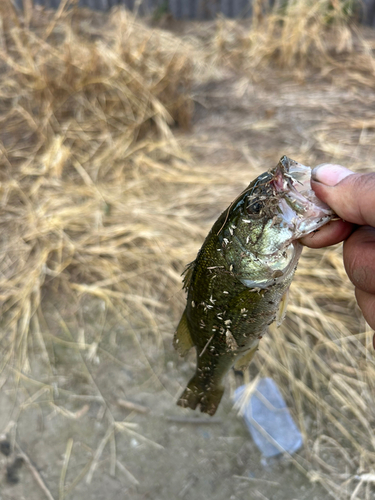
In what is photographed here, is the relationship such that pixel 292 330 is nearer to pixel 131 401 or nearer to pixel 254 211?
pixel 131 401

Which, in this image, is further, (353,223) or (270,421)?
(270,421)

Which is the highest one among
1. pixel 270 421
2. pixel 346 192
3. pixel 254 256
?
pixel 346 192

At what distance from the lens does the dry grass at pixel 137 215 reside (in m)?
2.41

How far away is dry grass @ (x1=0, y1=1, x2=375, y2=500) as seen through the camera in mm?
2408

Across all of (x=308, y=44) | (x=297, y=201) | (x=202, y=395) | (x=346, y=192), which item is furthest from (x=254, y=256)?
(x=308, y=44)

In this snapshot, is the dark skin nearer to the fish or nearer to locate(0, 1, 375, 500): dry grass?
the fish

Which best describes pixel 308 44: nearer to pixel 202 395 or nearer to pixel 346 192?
pixel 346 192

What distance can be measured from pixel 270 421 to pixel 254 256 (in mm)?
1505

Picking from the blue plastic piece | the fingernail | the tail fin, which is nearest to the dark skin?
the fingernail

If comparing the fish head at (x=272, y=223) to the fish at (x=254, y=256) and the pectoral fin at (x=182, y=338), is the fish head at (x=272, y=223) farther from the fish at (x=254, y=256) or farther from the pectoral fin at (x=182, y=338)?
the pectoral fin at (x=182, y=338)

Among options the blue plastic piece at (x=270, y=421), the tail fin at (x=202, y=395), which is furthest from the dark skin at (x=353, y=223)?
the blue plastic piece at (x=270, y=421)

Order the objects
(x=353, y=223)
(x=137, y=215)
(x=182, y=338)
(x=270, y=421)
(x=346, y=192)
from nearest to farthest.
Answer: (x=346, y=192) < (x=353, y=223) < (x=182, y=338) < (x=270, y=421) < (x=137, y=215)

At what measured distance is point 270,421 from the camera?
91.0 inches

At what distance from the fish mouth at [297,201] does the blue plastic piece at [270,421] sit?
1520 mm
